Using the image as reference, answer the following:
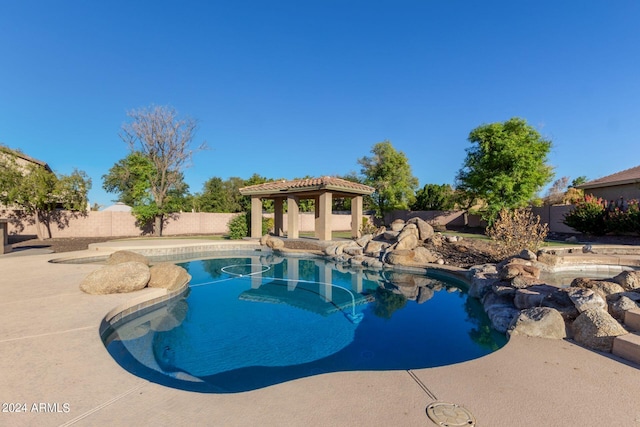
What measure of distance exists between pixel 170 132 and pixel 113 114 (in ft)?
12.1

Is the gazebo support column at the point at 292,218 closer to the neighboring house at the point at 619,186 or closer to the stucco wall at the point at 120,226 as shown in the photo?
the stucco wall at the point at 120,226

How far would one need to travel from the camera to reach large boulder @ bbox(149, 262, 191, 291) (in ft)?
21.0

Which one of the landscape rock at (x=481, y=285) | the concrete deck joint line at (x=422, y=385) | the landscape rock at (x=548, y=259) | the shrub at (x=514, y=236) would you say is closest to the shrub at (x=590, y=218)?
the shrub at (x=514, y=236)

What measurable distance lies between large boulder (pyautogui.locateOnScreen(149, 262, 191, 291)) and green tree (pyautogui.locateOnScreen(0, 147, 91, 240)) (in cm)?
1417

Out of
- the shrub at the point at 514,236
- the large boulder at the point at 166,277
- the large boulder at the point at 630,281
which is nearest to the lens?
the large boulder at the point at 630,281

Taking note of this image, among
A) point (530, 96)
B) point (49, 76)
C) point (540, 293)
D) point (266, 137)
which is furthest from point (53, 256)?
point (530, 96)

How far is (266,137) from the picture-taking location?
24.9 metres

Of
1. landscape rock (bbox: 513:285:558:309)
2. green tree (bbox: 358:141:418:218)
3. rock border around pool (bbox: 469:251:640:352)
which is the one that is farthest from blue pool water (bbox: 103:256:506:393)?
green tree (bbox: 358:141:418:218)

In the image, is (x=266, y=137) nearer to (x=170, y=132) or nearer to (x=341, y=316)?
(x=170, y=132)

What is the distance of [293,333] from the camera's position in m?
5.01

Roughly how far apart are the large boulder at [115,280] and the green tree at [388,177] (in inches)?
883

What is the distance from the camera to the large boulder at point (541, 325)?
367 cm

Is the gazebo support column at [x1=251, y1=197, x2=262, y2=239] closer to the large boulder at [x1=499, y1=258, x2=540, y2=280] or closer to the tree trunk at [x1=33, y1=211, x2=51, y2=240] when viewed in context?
the tree trunk at [x1=33, y1=211, x2=51, y2=240]

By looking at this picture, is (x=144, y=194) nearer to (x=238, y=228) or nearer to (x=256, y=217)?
(x=238, y=228)
